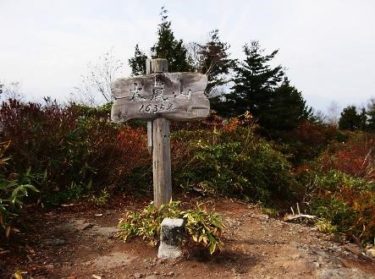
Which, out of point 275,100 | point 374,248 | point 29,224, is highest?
point 275,100

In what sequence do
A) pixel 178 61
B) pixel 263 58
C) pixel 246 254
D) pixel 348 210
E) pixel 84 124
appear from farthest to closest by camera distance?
1. pixel 263 58
2. pixel 178 61
3. pixel 84 124
4. pixel 348 210
5. pixel 246 254

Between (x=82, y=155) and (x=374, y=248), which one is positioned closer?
(x=374, y=248)

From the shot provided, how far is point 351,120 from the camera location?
3052 centimetres

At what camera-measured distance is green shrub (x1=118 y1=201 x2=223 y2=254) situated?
14.1 ft

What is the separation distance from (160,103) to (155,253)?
5.45 ft

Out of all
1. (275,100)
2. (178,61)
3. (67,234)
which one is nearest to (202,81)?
(67,234)

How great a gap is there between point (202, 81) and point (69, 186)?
3.05 m

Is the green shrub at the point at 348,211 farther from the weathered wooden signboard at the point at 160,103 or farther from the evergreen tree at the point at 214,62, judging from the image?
the evergreen tree at the point at 214,62

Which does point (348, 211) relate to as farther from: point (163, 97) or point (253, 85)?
point (253, 85)

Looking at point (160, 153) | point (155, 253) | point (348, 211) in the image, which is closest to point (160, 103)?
point (160, 153)

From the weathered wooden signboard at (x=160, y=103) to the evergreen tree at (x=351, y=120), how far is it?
27722mm

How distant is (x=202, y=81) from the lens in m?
4.89

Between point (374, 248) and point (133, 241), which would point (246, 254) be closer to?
point (133, 241)

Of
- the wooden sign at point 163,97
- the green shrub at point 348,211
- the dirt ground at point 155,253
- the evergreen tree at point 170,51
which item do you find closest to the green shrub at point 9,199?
the dirt ground at point 155,253
